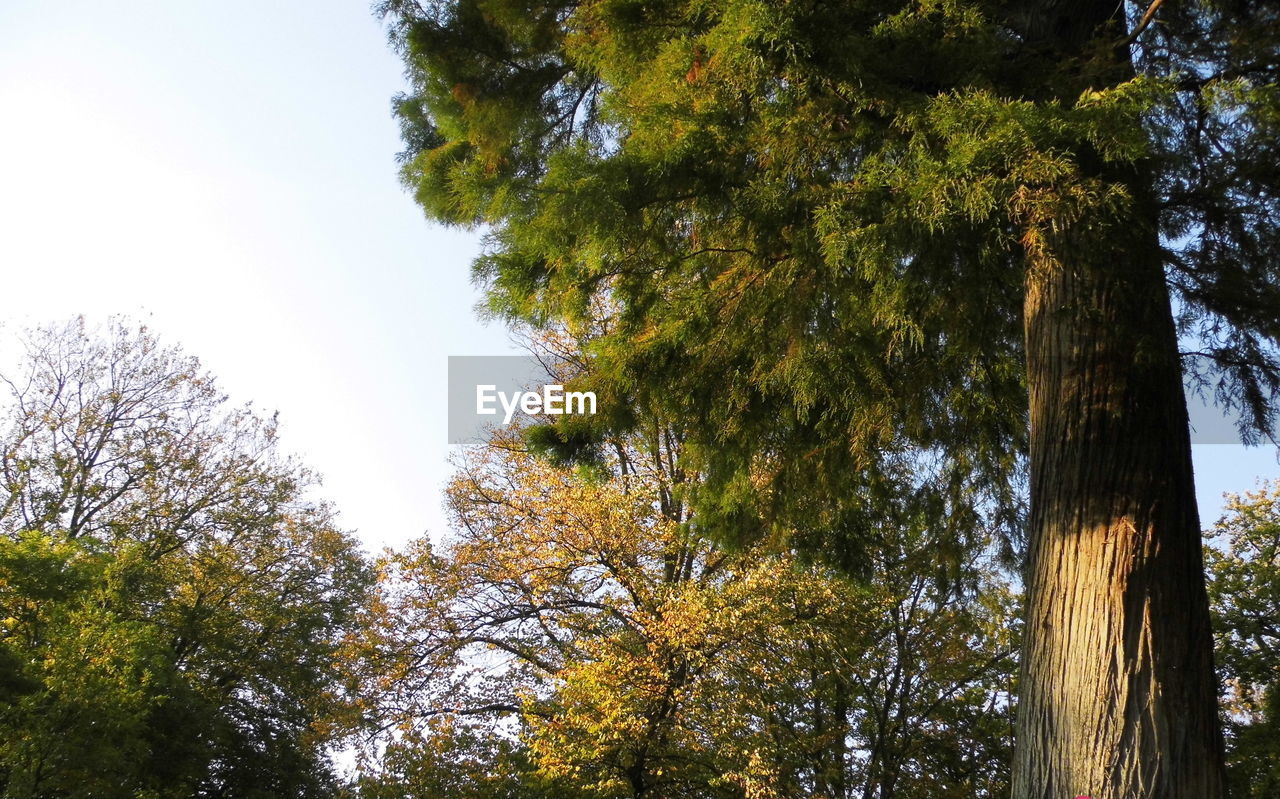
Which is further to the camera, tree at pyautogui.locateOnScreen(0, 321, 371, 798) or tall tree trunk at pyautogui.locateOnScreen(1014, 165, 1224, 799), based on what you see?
tree at pyautogui.locateOnScreen(0, 321, 371, 798)

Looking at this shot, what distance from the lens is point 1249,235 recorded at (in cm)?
450

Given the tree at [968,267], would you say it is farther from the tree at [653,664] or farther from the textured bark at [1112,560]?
the tree at [653,664]

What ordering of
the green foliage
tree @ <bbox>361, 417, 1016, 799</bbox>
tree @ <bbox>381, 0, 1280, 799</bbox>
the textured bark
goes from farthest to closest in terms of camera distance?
tree @ <bbox>361, 417, 1016, 799</bbox>
the green foliage
tree @ <bbox>381, 0, 1280, 799</bbox>
the textured bark

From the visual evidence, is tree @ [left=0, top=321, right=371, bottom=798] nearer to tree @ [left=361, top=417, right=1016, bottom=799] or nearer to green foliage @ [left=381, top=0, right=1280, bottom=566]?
tree @ [left=361, top=417, right=1016, bottom=799]

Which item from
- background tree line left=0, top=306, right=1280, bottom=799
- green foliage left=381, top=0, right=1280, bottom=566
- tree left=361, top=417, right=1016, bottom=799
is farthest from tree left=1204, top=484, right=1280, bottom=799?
green foliage left=381, top=0, right=1280, bottom=566

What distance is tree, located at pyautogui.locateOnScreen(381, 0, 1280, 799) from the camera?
10.8 ft

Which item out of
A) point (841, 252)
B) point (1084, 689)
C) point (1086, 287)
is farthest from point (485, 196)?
point (1084, 689)

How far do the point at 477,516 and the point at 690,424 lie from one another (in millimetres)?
8471

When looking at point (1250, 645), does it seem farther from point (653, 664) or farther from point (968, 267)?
point (968, 267)

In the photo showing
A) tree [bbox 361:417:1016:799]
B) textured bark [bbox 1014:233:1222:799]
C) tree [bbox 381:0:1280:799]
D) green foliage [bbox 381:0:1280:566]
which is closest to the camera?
textured bark [bbox 1014:233:1222:799]

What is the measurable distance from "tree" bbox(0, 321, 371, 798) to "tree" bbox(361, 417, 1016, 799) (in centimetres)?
185

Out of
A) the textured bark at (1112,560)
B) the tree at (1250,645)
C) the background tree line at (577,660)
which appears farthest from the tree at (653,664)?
the textured bark at (1112,560)

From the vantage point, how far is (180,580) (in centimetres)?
1756

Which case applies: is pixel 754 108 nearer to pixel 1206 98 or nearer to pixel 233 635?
pixel 1206 98
